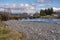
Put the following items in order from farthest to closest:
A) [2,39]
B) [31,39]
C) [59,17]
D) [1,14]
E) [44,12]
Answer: [59,17] → [44,12] → [1,14] → [31,39] → [2,39]

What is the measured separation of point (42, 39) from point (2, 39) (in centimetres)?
492

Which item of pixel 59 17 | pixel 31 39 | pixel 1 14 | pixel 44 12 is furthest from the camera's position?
pixel 59 17

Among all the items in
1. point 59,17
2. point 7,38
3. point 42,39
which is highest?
point 7,38

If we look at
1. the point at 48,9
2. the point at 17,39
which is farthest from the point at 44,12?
the point at 17,39

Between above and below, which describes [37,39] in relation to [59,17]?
above

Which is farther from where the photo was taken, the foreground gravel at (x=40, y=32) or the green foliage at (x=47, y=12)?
the green foliage at (x=47, y=12)

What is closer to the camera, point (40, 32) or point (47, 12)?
point (40, 32)

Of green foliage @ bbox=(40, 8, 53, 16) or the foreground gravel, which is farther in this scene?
green foliage @ bbox=(40, 8, 53, 16)

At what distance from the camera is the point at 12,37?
13.8 m

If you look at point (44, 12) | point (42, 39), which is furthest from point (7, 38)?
point (44, 12)

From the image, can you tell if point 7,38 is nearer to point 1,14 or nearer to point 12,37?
point 12,37

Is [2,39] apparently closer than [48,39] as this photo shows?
Yes

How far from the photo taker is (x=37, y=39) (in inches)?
672

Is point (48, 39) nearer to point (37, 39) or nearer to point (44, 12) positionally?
point (37, 39)
